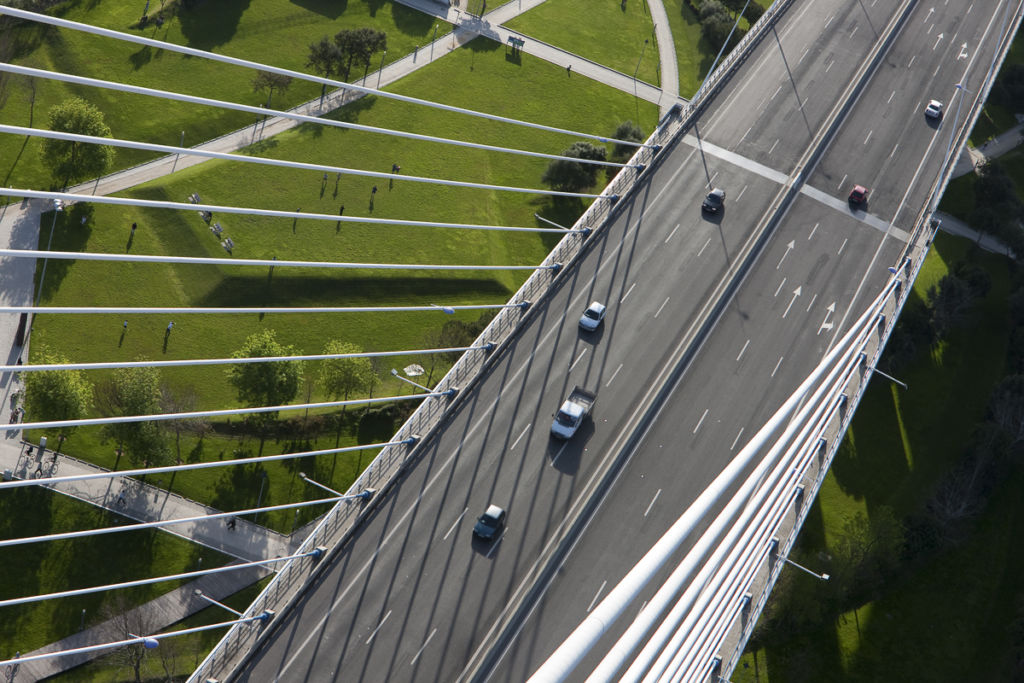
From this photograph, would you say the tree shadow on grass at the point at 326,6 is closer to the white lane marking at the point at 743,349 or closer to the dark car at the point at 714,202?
the dark car at the point at 714,202

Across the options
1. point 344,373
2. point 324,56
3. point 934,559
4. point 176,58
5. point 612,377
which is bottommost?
point 934,559

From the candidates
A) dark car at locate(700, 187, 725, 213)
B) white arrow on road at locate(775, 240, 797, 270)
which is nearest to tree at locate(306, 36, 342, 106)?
dark car at locate(700, 187, 725, 213)

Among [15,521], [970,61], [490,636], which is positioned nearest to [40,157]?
[15,521]

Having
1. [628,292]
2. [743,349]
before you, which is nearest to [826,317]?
[743,349]

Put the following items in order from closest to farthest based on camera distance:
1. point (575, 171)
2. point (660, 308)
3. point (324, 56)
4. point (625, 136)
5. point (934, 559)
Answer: point (660, 308)
point (934, 559)
point (575, 171)
point (625, 136)
point (324, 56)

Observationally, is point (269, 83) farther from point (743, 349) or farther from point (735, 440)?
point (735, 440)

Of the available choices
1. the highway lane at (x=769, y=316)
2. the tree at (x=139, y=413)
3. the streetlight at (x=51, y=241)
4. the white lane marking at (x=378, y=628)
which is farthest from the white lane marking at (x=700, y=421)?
the streetlight at (x=51, y=241)

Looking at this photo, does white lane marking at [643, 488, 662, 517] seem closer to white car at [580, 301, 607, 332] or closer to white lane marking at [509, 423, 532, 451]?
white lane marking at [509, 423, 532, 451]

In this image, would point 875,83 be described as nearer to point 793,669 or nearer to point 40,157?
point 793,669

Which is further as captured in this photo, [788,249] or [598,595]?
[788,249]
